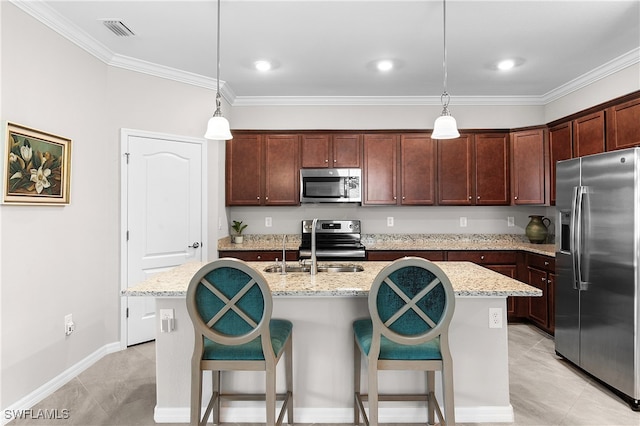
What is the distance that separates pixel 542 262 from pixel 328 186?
7.85 ft

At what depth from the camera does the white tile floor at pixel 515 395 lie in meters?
2.22

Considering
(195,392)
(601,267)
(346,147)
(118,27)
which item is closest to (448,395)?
(195,392)

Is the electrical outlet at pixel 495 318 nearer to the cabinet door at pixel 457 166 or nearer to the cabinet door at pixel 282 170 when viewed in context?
the cabinet door at pixel 457 166

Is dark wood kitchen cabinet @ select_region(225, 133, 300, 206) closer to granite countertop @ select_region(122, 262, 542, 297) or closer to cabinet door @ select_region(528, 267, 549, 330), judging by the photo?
granite countertop @ select_region(122, 262, 542, 297)

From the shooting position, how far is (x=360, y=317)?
2.19 meters

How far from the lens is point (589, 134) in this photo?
11.0 feet

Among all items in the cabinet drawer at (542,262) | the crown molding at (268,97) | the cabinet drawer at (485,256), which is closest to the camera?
the crown molding at (268,97)

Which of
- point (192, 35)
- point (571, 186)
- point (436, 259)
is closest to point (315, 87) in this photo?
point (192, 35)

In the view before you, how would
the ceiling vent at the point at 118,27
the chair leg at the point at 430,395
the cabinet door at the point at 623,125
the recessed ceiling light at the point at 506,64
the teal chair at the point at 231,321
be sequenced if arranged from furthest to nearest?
the recessed ceiling light at the point at 506,64, the cabinet door at the point at 623,125, the ceiling vent at the point at 118,27, the chair leg at the point at 430,395, the teal chair at the point at 231,321

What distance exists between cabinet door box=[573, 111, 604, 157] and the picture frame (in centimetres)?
447

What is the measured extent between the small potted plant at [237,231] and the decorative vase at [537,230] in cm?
345

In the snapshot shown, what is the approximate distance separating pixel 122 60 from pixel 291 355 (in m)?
3.05

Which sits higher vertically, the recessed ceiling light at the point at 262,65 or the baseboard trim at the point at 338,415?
the recessed ceiling light at the point at 262,65

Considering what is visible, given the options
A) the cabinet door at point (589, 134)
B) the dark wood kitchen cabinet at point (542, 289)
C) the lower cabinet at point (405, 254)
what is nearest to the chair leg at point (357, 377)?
the lower cabinet at point (405, 254)
